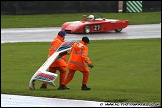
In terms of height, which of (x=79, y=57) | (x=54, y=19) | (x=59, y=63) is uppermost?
(x=79, y=57)

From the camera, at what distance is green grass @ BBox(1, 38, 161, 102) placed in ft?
44.9

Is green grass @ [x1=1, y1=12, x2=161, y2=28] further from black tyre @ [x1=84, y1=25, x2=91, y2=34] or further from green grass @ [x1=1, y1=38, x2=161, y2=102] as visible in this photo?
green grass @ [x1=1, y1=38, x2=161, y2=102]

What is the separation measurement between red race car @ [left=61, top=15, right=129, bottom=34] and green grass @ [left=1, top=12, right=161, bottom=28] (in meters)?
4.54

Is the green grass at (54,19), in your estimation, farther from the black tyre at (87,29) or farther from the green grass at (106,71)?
the green grass at (106,71)

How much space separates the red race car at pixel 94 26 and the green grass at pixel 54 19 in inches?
179

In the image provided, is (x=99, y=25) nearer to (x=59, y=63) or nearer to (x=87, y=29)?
(x=87, y=29)

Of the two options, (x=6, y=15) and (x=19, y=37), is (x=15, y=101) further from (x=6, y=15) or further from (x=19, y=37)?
(x=6, y=15)

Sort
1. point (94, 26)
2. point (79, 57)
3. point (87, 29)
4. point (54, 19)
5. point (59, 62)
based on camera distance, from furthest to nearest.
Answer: point (54, 19) < point (94, 26) < point (87, 29) < point (59, 62) < point (79, 57)

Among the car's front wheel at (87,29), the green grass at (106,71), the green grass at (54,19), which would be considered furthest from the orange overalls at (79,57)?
the green grass at (54,19)

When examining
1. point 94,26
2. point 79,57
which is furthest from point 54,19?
point 79,57

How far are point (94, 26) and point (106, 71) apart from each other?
14890 mm

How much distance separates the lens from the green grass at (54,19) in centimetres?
3828

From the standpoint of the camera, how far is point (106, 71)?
18953 millimetres

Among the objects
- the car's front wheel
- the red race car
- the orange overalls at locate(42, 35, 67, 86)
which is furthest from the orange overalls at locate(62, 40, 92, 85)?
the car's front wheel
